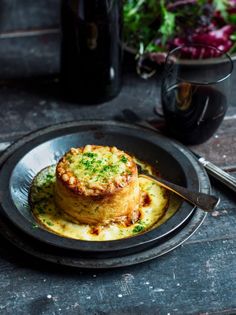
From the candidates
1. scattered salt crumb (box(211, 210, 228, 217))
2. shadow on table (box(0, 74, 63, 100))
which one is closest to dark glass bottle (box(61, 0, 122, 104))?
shadow on table (box(0, 74, 63, 100))

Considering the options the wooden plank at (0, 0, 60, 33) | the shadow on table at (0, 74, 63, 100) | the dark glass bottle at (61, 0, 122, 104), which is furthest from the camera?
the wooden plank at (0, 0, 60, 33)

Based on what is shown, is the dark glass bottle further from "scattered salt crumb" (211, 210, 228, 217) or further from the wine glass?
"scattered salt crumb" (211, 210, 228, 217)

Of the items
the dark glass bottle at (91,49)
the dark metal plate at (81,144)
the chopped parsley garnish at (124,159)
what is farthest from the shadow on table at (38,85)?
the chopped parsley garnish at (124,159)

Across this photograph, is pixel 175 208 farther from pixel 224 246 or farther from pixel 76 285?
pixel 76 285

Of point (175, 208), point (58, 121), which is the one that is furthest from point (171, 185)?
point (58, 121)

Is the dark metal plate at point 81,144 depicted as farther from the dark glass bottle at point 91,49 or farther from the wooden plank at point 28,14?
the wooden plank at point 28,14

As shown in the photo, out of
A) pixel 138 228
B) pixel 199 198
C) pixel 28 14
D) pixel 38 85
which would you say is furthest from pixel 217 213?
pixel 28 14
